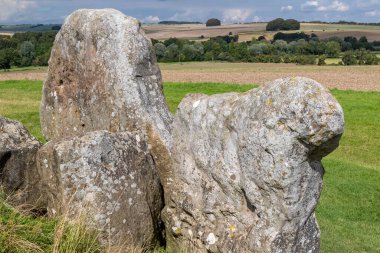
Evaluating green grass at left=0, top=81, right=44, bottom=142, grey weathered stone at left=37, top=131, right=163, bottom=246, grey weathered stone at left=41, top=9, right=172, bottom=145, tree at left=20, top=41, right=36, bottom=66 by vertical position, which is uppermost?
grey weathered stone at left=41, top=9, right=172, bottom=145

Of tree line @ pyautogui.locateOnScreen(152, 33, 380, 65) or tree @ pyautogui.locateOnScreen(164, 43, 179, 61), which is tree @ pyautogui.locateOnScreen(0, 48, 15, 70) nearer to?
tree line @ pyautogui.locateOnScreen(152, 33, 380, 65)

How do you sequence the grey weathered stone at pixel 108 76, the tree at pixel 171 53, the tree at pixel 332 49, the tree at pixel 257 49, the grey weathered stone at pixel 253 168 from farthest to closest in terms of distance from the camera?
the tree at pixel 332 49, the tree at pixel 257 49, the tree at pixel 171 53, the grey weathered stone at pixel 108 76, the grey weathered stone at pixel 253 168

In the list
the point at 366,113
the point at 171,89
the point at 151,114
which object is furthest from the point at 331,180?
the point at 171,89

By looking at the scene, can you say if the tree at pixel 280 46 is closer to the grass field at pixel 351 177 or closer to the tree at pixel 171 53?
the tree at pixel 171 53

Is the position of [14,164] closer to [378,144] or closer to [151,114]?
[151,114]

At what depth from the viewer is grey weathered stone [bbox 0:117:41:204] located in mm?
9398

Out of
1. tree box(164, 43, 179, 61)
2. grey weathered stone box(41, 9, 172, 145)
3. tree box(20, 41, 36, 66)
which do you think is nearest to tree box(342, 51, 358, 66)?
tree box(164, 43, 179, 61)

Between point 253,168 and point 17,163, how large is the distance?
437 cm

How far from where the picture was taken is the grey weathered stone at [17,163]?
9.40 metres

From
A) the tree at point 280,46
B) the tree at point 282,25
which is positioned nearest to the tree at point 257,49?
the tree at point 280,46

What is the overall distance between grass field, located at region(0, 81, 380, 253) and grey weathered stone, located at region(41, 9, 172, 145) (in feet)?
15.7

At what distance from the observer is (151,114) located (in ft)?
32.0

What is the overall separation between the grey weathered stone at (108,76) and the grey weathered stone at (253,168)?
1.02 meters

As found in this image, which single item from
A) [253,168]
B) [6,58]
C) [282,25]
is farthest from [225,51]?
[253,168]
